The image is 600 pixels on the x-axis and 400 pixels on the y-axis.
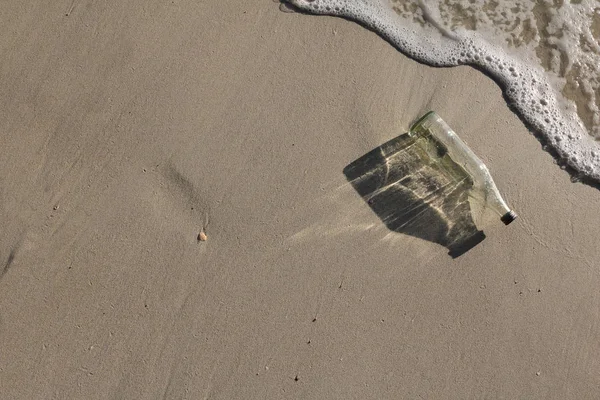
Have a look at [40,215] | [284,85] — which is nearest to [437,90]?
[284,85]

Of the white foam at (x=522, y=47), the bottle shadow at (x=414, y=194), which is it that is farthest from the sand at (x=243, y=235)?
the white foam at (x=522, y=47)

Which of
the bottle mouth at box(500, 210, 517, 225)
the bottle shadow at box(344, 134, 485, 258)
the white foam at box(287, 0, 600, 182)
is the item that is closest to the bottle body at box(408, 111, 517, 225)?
the bottle shadow at box(344, 134, 485, 258)

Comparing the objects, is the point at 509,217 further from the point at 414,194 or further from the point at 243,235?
the point at 243,235

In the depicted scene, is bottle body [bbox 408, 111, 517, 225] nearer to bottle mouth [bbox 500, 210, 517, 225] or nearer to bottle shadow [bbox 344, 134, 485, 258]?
bottle shadow [bbox 344, 134, 485, 258]

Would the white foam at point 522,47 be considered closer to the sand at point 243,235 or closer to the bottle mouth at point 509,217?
the sand at point 243,235

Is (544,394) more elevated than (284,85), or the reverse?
(284,85)

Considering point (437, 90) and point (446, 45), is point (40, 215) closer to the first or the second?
point (437, 90)
